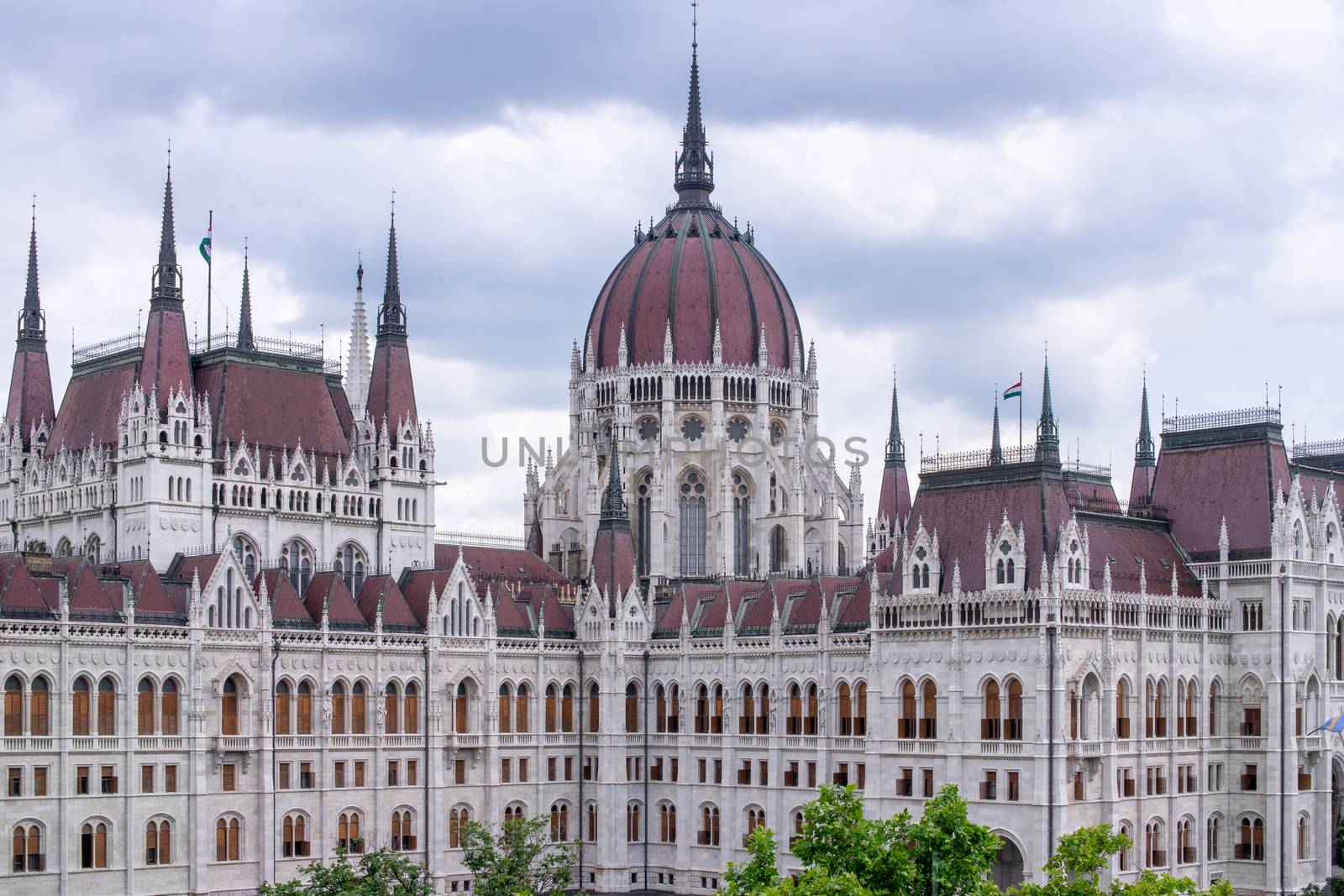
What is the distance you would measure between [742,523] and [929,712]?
41914 mm

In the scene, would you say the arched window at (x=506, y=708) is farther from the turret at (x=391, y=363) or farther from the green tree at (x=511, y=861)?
the turret at (x=391, y=363)

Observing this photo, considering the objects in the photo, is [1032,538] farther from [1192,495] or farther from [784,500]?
[784,500]

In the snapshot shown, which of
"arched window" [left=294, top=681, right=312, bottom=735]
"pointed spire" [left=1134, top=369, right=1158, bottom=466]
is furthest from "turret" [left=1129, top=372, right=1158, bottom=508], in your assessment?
"arched window" [left=294, top=681, right=312, bottom=735]

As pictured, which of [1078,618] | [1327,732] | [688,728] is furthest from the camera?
[688,728]

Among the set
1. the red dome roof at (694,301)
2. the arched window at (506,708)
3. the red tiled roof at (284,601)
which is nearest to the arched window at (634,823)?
the arched window at (506,708)

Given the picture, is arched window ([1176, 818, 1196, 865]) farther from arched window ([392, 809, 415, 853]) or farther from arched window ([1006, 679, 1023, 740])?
arched window ([392, 809, 415, 853])

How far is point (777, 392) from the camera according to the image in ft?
482

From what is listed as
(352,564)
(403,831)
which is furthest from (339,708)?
(352,564)

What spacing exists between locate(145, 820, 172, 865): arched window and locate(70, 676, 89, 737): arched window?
18.3 feet

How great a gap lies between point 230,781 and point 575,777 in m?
22.6

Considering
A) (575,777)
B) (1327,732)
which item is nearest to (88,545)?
(575,777)

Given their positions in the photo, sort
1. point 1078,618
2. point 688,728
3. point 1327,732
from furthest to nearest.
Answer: point 688,728
point 1327,732
point 1078,618

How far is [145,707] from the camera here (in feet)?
333

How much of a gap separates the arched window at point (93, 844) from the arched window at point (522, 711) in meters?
25.5
